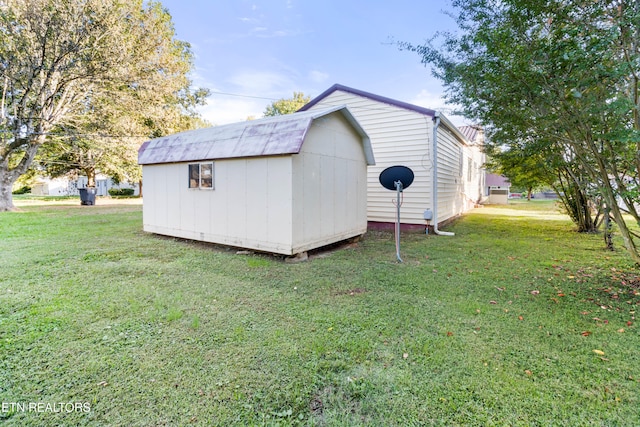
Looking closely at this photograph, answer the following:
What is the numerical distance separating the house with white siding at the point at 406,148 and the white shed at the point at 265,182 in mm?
1830

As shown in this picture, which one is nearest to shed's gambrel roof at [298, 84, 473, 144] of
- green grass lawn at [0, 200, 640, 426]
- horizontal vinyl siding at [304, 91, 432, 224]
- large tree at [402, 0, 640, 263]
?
horizontal vinyl siding at [304, 91, 432, 224]

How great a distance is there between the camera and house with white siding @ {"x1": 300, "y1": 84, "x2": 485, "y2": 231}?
836cm

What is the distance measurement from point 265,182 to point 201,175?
6.10 ft

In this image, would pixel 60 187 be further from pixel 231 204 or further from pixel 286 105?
pixel 231 204

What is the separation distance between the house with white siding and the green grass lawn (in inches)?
149

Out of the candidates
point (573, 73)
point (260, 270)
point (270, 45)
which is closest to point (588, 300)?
point (573, 73)

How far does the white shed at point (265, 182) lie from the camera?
5.23m

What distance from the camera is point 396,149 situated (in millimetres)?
8867

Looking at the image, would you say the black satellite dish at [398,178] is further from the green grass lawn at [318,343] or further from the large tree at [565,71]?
the large tree at [565,71]

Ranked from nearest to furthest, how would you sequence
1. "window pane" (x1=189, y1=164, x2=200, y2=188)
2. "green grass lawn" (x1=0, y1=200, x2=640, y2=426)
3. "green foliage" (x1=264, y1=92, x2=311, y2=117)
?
"green grass lawn" (x1=0, y1=200, x2=640, y2=426) < "window pane" (x1=189, y1=164, x2=200, y2=188) < "green foliage" (x1=264, y1=92, x2=311, y2=117)

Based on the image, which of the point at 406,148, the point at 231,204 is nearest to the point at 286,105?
the point at 406,148

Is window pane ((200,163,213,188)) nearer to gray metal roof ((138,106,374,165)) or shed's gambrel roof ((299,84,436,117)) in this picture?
gray metal roof ((138,106,374,165))

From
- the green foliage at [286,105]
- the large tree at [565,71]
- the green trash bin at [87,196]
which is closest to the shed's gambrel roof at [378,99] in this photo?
the large tree at [565,71]

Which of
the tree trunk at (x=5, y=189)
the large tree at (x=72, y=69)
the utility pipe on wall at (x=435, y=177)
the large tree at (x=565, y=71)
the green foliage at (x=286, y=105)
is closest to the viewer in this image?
the large tree at (x=565, y=71)
